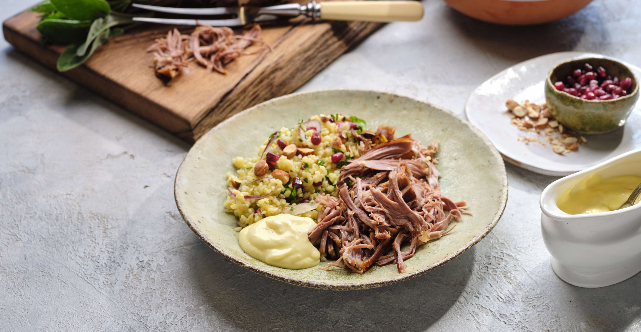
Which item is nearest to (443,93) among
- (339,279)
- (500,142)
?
(500,142)

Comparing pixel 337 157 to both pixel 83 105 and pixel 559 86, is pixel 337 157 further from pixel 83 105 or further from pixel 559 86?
pixel 83 105

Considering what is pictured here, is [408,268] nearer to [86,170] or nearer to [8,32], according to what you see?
[86,170]

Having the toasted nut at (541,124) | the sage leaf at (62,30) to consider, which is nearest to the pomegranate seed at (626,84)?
the toasted nut at (541,124)

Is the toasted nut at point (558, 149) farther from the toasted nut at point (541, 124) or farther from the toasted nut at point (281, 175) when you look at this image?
the toasted nut at point (281, 175)

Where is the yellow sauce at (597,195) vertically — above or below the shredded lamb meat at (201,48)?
above

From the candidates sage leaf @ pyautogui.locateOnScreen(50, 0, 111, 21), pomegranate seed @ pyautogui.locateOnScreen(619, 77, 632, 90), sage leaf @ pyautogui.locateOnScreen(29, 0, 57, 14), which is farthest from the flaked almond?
sage leaf @ pyautogui.locateOnScreen(29, 0, 57, 14)

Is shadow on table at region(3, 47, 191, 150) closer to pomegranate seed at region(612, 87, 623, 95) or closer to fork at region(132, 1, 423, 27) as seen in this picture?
fork at region(132, 1, 423, 27)
